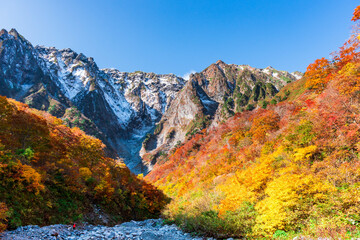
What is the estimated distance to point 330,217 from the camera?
31.9 ft

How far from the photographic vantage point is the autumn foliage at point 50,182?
12.9 metres

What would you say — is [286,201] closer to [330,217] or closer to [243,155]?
[330,217]

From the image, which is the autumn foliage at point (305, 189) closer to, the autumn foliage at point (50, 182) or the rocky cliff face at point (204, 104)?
the autumn foliage at point (50, 182)

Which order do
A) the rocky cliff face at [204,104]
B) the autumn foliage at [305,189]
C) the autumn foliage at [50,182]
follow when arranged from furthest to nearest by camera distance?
the rocky cliff face at [204,104]
the autumn foliage at [50,182]
the autumn foliage at [305,189]

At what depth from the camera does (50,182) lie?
17531 millimetres

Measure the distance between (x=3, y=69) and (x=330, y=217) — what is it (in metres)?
217

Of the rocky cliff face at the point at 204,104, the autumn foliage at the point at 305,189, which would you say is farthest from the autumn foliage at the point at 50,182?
the rocky cliff face at the point at 204,104

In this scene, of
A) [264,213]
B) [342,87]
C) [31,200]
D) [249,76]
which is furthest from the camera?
[249,76]

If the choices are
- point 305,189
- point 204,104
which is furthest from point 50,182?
point 204,104

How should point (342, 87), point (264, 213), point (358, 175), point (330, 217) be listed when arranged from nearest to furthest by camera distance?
1. point (330, 217)
2. point (358, 175)
3. point (264, 213)
4. point (342, 87)

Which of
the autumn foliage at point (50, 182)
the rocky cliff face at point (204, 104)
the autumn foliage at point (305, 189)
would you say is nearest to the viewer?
the autumn foliage at point (305, 189)

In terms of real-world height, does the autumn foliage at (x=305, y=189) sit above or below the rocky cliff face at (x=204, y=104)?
below

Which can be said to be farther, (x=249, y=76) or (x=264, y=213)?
(x=249, y=76)

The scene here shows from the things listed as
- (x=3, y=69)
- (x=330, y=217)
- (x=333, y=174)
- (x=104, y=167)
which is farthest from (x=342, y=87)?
(x=3, y=69)
